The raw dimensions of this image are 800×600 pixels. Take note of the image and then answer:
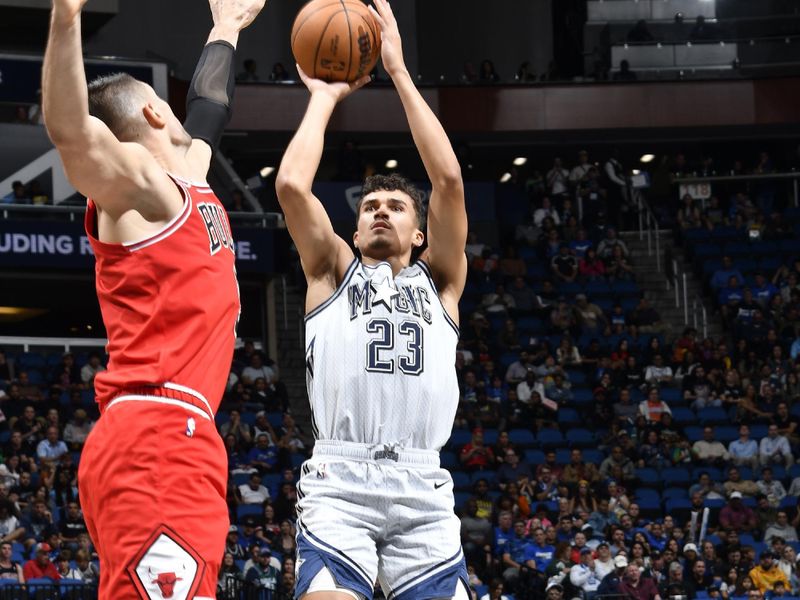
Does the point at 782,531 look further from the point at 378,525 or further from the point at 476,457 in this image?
the point at 378,525

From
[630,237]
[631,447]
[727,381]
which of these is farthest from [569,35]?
[631,447]

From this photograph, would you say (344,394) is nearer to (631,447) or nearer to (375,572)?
(375,572)

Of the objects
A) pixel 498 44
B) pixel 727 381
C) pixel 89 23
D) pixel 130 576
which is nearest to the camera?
pixel 130 576

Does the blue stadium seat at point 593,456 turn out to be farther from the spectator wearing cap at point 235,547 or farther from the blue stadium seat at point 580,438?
the spectator wearing cap at point 235,547

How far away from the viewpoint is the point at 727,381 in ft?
71.5

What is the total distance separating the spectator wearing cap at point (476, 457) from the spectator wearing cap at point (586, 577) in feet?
10.6

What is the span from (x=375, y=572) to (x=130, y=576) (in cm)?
159

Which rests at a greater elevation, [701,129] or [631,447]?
[701,129]

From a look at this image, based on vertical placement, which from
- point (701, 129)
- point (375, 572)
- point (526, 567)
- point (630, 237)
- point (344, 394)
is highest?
point (701, 129)

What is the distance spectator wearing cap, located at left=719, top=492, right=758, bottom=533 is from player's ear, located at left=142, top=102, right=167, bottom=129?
48.5ft

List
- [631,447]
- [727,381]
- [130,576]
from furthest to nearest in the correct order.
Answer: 1. [727,381]
2. [631,447]
3. [130,576]

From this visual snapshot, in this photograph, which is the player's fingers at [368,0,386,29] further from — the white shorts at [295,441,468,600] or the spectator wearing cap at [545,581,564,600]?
the spectator wearing cap at [545,581,564,600]

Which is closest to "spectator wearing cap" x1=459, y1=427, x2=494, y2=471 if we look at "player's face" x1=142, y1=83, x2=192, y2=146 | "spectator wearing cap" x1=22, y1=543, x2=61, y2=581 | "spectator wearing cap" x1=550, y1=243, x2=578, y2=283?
"spectator wearing cap" x1=550, y1=243, x2=578, y2=283

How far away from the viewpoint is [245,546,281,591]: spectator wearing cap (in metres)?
14.3
